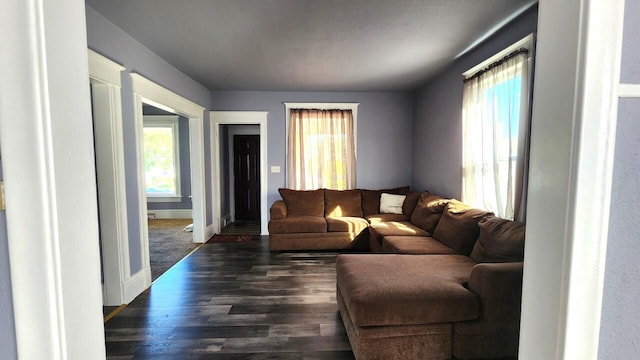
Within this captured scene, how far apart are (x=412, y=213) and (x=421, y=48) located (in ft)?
7.09

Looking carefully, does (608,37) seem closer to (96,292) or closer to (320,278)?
(96,292)

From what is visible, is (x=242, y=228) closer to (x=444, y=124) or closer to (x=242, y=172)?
(x=242, y=172)

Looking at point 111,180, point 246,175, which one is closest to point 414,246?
point 111,180

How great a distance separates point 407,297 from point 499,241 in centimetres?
93

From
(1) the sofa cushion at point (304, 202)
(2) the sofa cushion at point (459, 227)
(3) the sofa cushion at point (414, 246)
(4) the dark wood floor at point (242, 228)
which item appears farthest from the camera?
(4) the dark wood floor at point (242, 228)

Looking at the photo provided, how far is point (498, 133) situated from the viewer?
2.46 metres

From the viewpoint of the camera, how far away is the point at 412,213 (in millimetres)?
3803

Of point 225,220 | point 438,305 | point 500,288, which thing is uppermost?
point 500,288

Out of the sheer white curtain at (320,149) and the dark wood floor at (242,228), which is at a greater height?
the sheer white curtain at (320,149)

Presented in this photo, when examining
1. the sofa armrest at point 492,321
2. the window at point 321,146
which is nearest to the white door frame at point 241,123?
the window at point 321,146

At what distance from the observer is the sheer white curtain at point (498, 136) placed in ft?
7.09

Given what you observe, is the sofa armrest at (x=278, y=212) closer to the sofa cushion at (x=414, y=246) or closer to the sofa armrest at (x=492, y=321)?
the sofa cushion at (x=414, y=246)

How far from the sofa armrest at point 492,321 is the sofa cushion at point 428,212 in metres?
1.43

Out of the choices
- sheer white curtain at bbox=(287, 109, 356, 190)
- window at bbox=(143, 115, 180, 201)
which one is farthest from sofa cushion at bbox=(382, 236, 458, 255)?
window at bbox=(143, 115, 180, 201)
